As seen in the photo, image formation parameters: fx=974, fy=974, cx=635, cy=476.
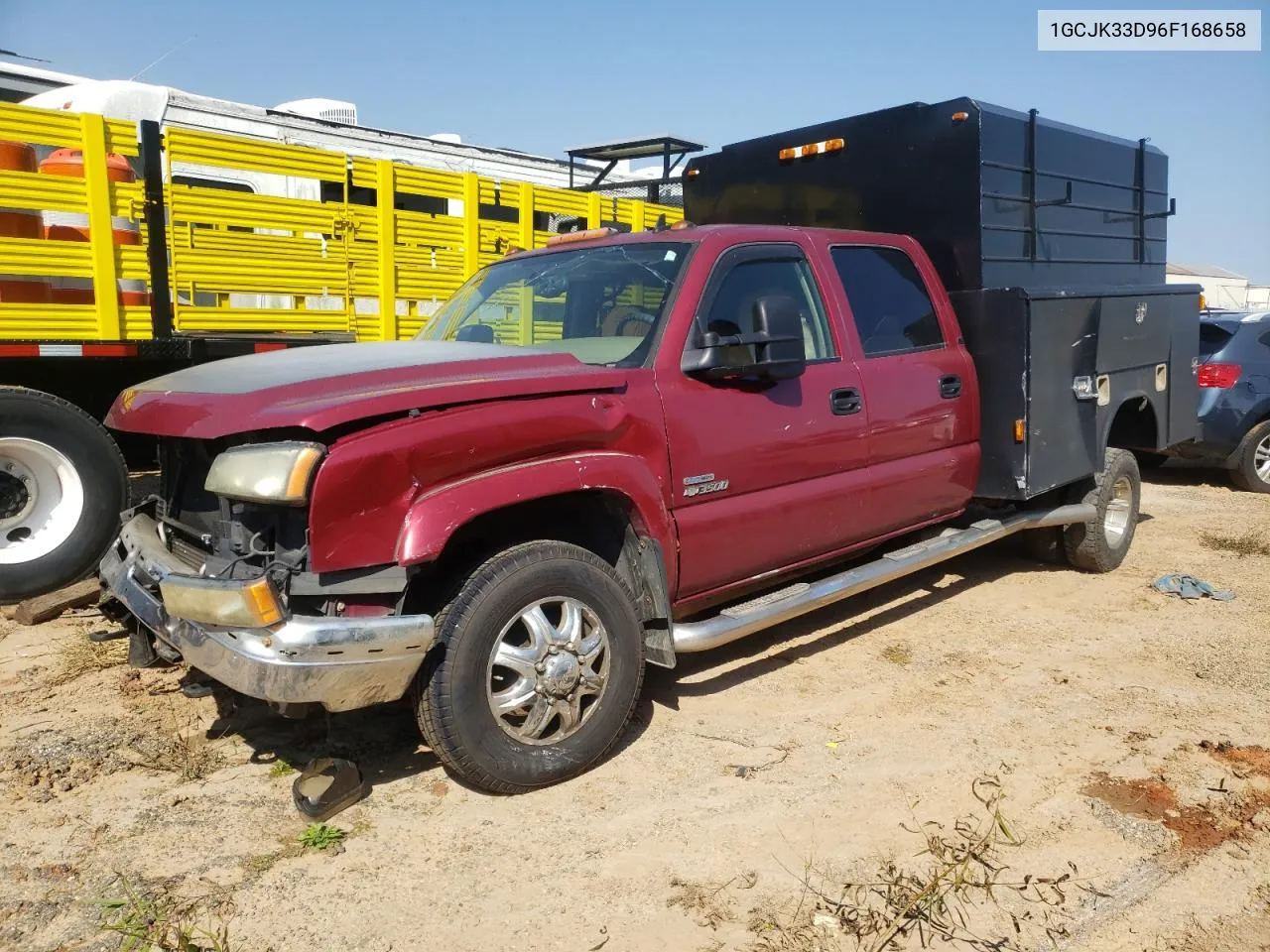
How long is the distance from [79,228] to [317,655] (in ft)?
12.3

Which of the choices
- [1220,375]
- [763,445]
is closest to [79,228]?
[763,445]

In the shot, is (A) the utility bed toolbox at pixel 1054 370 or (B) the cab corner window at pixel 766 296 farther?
(A) the utility bed toolbox at pixel 1054 370

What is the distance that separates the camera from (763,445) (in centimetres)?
396

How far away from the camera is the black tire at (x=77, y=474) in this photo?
477 cm

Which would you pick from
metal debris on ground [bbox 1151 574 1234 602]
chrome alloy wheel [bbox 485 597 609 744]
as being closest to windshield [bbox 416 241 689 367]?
chrome alloy wheel [bbox 485 597 609 744]

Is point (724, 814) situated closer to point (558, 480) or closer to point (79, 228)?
point (558, 480)

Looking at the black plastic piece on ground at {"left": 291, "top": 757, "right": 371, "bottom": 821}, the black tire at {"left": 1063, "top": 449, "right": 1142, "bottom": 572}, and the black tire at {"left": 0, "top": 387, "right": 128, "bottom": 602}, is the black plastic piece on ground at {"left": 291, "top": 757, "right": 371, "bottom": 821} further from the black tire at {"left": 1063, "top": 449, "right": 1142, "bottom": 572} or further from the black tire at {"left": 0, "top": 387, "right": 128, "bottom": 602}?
the black tire at {"left": 1063, "top": 449, "right": 1142, "bottom": 572}

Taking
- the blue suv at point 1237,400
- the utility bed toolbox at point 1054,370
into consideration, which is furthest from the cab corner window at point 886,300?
the blue suv at point 1237,400

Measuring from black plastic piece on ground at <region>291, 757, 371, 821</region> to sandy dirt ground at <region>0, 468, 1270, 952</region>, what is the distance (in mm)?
57

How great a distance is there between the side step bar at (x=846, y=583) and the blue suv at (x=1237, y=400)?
4.20m

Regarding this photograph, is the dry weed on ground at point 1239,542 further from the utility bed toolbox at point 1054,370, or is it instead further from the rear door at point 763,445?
the rear door at point 763,445

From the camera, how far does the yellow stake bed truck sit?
192 inches

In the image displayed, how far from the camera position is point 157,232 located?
5.42 m

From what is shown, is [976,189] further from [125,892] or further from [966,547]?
[125,892]
